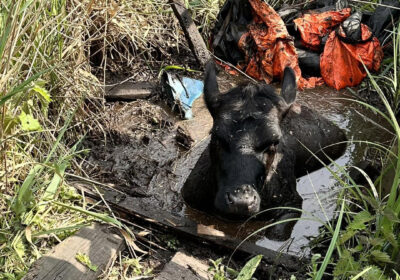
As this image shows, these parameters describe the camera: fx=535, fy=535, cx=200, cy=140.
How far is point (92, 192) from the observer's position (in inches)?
188

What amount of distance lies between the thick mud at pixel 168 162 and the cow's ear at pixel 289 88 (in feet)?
2.46

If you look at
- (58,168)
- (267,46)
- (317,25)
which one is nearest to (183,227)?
(58,168)

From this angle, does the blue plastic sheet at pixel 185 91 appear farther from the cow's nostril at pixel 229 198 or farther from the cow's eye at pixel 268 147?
the cow's nostril at pixel 229 198

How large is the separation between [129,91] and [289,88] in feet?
7.41

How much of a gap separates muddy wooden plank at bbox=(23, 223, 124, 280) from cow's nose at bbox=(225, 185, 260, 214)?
0.98 meters

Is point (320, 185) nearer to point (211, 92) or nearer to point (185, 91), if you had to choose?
point (211, 92)

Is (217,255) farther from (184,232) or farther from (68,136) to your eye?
(68,136)

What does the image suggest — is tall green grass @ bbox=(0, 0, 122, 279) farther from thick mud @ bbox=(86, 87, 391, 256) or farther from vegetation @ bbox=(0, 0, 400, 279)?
thick mud @ bbox=(86, 87, 391, 256)

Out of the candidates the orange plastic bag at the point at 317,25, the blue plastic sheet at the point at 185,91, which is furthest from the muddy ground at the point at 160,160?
the orange plastic bag at the point at 317,25

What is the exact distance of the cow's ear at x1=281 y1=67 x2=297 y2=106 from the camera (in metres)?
5.55

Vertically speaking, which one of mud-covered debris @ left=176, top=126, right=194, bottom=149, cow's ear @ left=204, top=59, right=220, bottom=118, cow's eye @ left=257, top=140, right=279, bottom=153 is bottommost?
mud-covered debris @ left=176, top=126, right=194, bottom=149

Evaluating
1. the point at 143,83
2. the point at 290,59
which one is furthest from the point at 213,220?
the point at 290,59

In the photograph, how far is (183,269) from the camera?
4.00 m

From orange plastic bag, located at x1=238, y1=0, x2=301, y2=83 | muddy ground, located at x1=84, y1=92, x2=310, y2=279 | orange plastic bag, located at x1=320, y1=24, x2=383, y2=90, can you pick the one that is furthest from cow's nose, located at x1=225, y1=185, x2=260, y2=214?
orange plastic bag, located at x1=320, y1=24, x2=383, y2=90
